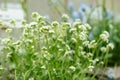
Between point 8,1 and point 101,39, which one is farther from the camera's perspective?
point 8,1

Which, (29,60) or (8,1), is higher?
(8,1)

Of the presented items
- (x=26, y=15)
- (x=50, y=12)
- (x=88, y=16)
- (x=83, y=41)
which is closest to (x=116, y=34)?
(x=88, y=16)

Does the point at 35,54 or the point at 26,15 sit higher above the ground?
the point at 26,15

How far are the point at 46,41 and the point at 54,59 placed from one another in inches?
2.3

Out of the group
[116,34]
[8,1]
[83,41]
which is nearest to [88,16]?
[116,34]

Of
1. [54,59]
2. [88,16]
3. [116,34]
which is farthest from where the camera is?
[116,34]

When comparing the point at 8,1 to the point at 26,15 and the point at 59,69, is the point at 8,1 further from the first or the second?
the point at 59,69

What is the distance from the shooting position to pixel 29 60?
1177 millimetres

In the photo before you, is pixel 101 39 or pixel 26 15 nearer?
pixel 101 39

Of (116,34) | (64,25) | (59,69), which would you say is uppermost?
(116,34)

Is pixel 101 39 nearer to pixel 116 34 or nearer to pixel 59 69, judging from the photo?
pixel 59 69

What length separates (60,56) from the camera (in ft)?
3.84

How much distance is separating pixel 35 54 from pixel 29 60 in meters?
0.03

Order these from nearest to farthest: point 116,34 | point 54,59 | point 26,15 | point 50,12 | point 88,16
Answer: point 54,59 < point 26,15 < point 50,12 < point 88,16 < point 116,34
